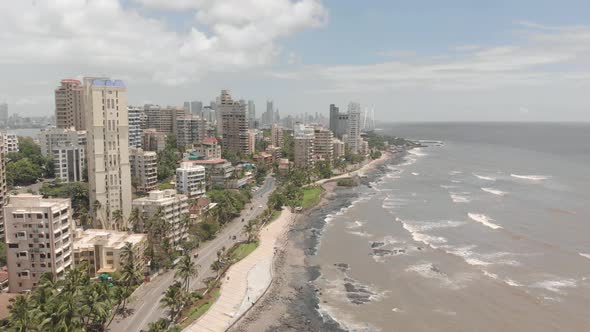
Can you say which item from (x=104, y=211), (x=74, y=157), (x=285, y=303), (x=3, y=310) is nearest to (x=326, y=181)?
(x=74, y=157)

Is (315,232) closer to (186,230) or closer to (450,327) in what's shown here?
(186,230)

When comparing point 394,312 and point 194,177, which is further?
point 194,177

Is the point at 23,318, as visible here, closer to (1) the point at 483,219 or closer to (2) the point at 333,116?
(1) the point at 483,219

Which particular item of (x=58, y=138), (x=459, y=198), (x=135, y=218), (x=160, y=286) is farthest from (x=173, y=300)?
(x=58, y=138)

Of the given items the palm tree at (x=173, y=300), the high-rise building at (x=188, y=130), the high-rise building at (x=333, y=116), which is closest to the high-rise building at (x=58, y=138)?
the high-rise building at (x=188, y=130)

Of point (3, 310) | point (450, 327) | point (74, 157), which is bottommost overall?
point (450, 327)
